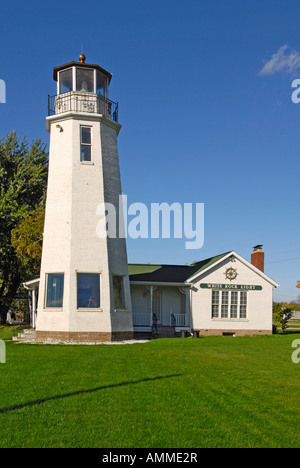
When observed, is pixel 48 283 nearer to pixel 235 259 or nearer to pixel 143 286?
pixel 143 286

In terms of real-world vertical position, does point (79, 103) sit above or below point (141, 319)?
above

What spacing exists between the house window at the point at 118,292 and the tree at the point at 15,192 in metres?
14.0

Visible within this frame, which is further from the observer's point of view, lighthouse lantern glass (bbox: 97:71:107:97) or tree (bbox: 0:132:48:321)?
tree (bbox: 0:132:48:321)

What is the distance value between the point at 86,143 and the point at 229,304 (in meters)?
12.6

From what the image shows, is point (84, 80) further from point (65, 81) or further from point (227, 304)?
point (227, 304)

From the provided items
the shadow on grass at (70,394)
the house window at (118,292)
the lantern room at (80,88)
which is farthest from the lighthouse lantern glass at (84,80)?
the shadow on grass at (70,394)

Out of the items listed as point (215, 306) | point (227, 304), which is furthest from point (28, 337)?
point (227, 304)

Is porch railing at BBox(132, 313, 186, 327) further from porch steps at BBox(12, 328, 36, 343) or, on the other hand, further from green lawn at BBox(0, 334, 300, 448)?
green lawn at BBox(0, 334, 300, 448)

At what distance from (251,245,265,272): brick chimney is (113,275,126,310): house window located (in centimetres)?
1115

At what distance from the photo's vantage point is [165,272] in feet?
92.2

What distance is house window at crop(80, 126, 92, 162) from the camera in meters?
21.1

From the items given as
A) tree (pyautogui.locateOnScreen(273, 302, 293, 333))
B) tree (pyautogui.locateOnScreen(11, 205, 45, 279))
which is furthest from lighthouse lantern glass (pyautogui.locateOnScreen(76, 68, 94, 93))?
tree (pyautogui.locateOnScreen(273, 302, 293, 333))
